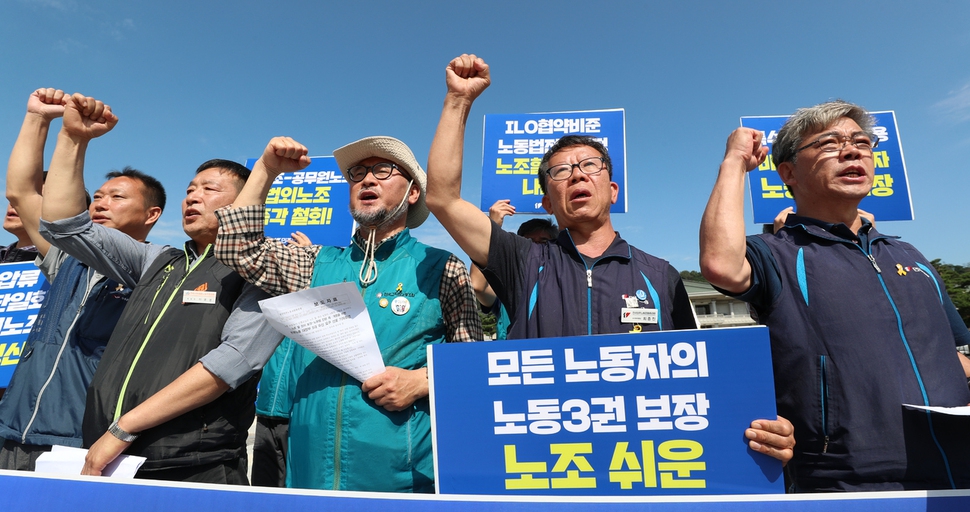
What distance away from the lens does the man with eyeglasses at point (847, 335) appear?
1501mm

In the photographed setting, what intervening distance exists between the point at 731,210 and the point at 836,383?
67cm

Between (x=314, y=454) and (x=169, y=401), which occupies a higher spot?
(x=169, y=401)

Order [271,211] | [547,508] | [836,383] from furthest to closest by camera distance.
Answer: [271,211] < [836,383] < [547,508]

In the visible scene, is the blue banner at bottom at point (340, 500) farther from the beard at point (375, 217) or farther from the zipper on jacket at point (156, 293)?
the beard at point (375, 217)

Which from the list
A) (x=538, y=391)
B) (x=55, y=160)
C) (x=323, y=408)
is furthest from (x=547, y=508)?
(x=55, y=160)

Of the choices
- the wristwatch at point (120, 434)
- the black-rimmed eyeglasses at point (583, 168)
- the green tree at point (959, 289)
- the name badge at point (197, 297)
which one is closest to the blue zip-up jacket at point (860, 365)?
the black-rimmed eyeglasses at point (583, 168)

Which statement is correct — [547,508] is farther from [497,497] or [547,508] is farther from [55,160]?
[55,160]

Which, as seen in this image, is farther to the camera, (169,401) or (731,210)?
(169,401)

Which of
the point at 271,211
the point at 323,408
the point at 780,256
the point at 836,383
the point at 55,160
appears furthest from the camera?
the point at 271,211

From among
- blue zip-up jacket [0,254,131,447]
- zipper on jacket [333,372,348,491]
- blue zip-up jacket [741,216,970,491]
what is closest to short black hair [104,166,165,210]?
blue zip-up jacket [0,254,131,447]

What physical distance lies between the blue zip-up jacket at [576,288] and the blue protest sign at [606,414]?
40 centimetres

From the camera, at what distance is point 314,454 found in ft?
6.09

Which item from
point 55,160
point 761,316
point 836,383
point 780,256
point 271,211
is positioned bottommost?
point 836,383

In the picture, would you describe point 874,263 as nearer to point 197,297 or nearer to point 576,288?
point 576,288
